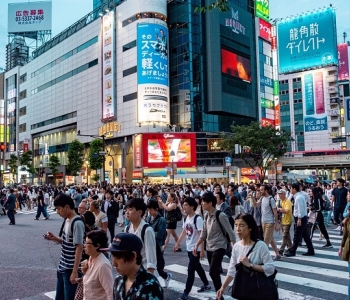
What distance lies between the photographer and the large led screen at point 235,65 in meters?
56.1

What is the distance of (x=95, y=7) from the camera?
224 feet

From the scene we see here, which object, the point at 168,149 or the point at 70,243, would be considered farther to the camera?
the point at 168,149

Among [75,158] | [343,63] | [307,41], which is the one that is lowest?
[75,158]

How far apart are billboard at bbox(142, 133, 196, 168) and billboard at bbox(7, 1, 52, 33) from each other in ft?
148

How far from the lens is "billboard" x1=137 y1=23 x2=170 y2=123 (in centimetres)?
4944

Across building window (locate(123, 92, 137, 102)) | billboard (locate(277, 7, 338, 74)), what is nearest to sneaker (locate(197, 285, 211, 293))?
building window (locate(123, 92, 137, 102))

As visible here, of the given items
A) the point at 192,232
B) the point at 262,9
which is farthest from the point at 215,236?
the point at 262,9

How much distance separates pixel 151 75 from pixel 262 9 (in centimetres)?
2844

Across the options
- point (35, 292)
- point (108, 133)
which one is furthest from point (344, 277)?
point (108, 133)

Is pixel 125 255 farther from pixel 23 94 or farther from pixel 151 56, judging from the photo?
pixel 23 94

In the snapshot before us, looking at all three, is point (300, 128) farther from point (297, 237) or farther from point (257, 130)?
point (297, 237)

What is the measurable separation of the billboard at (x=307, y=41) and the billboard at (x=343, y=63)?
8002mm

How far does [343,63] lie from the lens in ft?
266

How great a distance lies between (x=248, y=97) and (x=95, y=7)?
31.4 metres
